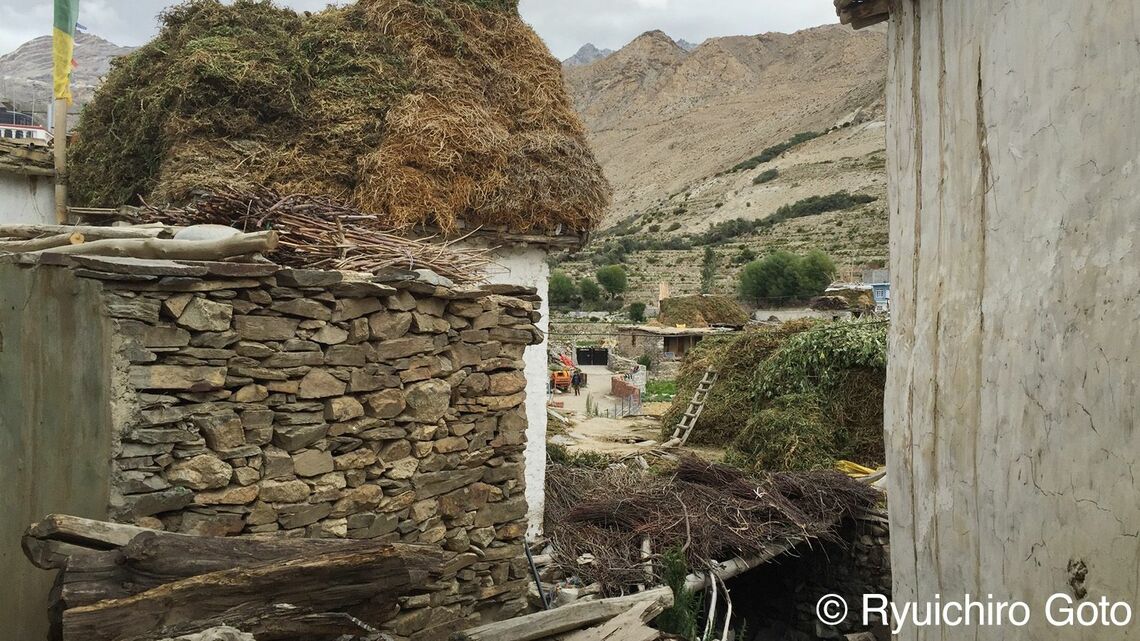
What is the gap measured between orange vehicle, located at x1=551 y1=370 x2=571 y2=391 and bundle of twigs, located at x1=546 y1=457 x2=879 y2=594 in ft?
50.7

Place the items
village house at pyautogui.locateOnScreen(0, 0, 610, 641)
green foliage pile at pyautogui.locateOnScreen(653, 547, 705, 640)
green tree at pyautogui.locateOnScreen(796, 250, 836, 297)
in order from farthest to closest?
green tree at pyautogui.locateOnScreen(796, 250, 836, 297) < green foliage pile at pyautogui.locateOnScreen(653, 547, 705, 640) < village house at pyautogui.locateOnScreen(0, 0, 610, 641)

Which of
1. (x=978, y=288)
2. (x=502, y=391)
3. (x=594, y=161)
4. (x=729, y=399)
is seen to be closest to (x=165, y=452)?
(x=502, y=391)

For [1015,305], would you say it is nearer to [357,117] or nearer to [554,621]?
[554,621]

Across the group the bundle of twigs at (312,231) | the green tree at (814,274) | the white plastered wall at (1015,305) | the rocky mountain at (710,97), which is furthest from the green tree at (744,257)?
the white plastered wall at (1015,305)

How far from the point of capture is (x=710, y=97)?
14662 centimetres

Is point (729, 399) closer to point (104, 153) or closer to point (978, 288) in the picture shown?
point (104, 153)

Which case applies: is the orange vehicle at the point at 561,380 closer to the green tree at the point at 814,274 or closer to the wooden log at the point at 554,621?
the green tree at the point at 814,274

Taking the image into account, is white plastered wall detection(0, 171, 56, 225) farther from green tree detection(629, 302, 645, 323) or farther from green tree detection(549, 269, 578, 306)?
green tree detection(549, 269, 578, 306)

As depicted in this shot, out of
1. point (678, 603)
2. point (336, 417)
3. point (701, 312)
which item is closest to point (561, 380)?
point (701, 312)

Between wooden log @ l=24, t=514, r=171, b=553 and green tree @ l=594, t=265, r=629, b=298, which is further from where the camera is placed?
green tree @ l=594, t=265, r=629, b=298

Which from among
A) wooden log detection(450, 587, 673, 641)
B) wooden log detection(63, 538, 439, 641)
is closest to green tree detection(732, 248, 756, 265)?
wooden log detection(450, 587, 673, 641)

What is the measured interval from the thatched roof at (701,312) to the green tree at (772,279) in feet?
19.9

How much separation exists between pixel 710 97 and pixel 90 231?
150007 mm

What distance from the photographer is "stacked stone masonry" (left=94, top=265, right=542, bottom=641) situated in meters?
3.52
